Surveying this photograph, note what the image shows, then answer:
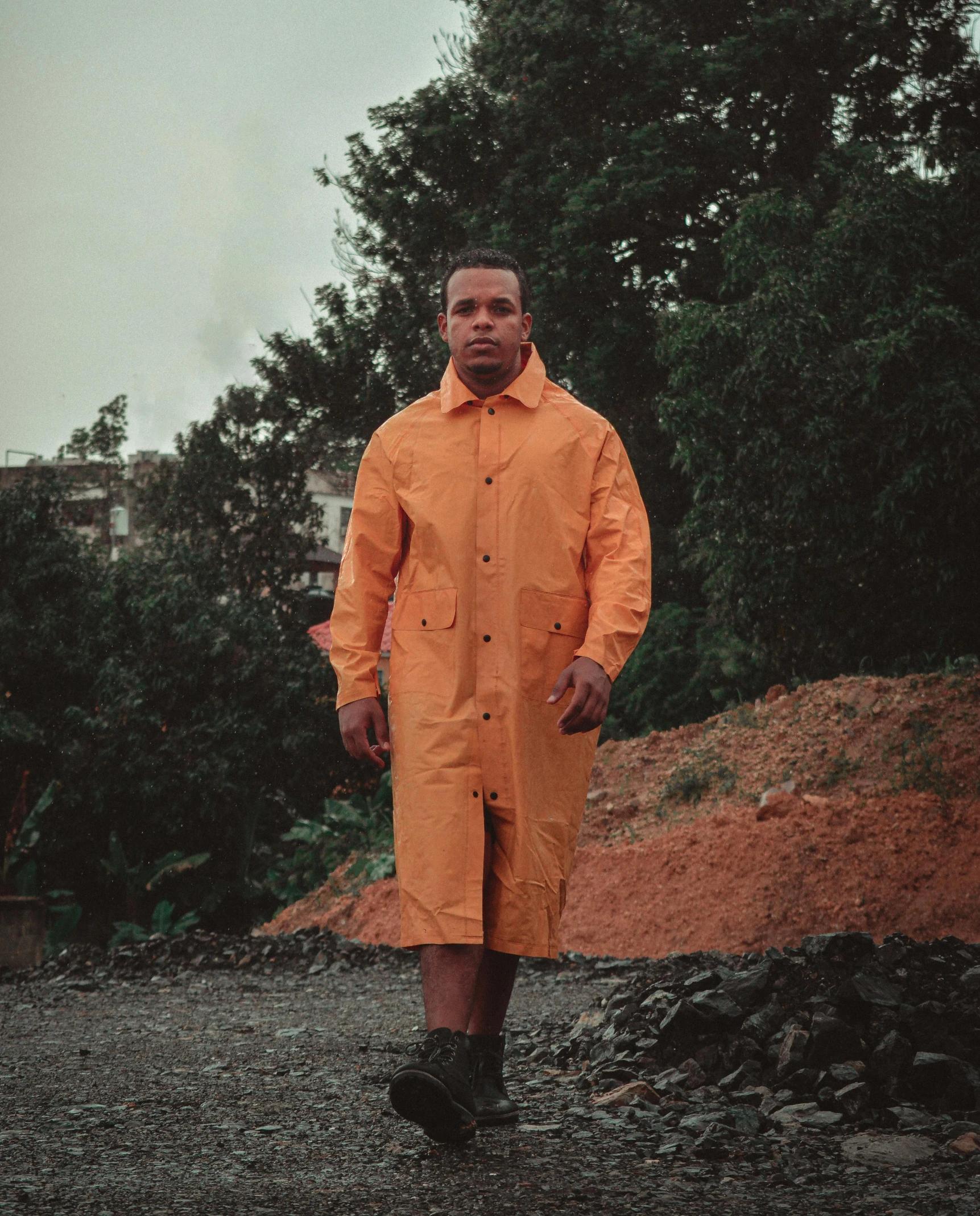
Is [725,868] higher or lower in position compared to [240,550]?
lower

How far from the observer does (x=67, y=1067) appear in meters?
4.42

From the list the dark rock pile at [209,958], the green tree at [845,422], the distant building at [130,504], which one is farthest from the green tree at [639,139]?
the dark rock pile at [209,958]

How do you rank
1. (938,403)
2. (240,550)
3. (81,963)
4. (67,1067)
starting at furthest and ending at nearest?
(240,550)
(938,403)
(81,963)
(67,1067)

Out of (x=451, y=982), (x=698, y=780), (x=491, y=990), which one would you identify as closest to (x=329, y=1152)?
(x=451, y=982)

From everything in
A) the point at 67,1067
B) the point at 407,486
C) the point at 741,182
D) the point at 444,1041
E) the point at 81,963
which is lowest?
the point at 81,963

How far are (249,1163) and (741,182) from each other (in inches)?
745

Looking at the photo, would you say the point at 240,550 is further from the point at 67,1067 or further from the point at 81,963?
the point at 67,1067

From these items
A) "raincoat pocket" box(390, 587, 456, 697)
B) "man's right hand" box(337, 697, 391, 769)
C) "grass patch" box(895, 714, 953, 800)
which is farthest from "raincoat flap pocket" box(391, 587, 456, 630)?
"grass patch" box(895, 714, 953, 800)

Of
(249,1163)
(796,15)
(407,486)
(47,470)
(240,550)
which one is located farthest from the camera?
(240,550)

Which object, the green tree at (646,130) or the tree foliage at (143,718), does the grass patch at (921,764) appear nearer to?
the green tree at (646,130)

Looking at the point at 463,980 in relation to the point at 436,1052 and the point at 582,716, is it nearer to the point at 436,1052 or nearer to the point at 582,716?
the point at 436,1052

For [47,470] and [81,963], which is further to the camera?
[47,470]

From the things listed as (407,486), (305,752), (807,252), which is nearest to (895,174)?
(807,252)

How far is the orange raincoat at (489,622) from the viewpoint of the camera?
323 cm
